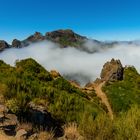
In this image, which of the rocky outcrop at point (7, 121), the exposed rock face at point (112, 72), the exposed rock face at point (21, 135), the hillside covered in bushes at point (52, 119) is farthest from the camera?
the exposed rock face at point (112, 72)

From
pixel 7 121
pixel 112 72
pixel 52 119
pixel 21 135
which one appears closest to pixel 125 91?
pixel 112 72

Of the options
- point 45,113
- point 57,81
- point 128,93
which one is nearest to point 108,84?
point 128,93

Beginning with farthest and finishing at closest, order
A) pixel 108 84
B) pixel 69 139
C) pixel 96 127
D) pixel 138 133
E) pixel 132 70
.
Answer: pixel 132 70 → pixel 108 84 → pixel 69 139 → pixel 96 127 → pixel 138 133

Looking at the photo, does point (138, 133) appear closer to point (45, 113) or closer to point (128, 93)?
point (45, 113)

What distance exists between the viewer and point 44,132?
19.3 m

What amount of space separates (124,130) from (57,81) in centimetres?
5840

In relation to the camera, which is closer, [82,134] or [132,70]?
[82,134]

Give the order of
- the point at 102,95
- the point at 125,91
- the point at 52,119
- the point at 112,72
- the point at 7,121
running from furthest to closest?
1. the point at 112,72
2. the point at 125,91
3. the point at 102,95
4. the point at 52,119
5. the point at 7,121

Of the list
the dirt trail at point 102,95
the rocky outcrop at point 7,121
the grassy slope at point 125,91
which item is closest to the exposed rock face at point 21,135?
the rocky outcrop at point 7,121

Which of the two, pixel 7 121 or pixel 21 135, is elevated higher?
pixel 7 121

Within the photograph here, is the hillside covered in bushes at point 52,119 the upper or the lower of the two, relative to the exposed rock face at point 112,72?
lower

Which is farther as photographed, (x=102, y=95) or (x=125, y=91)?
(x=125, y=91)

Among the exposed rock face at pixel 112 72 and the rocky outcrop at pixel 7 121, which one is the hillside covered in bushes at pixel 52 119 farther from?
the exposed rock face at pixel 112 72

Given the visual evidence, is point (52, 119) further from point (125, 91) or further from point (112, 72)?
point (112, 72)
